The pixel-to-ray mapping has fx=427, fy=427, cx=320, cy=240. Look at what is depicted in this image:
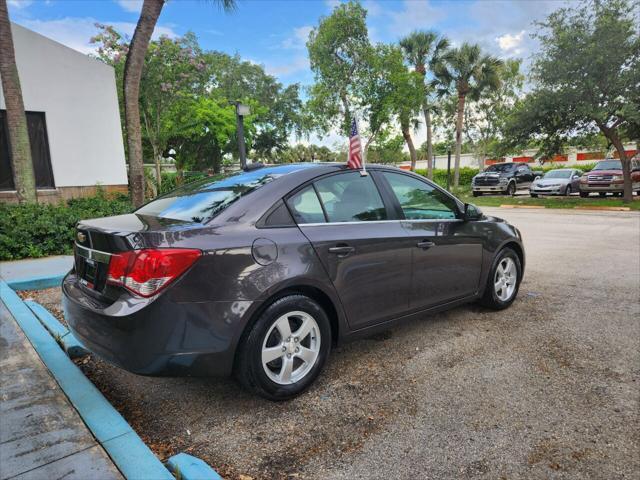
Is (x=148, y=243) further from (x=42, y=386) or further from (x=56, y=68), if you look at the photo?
(x=56, y=68)

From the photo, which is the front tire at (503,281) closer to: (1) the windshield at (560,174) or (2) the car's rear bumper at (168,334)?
(2) the car's rear bumper at (168,334)

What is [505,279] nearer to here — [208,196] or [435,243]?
Answer: [435,243]

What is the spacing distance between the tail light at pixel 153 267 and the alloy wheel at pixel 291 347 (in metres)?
0.66

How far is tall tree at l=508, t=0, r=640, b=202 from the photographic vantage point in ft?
49.7

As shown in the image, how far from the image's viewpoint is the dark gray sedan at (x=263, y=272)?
2332 mm

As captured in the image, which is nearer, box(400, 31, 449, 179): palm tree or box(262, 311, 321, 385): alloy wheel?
box(262, 311, 321, 385): alloy wheel

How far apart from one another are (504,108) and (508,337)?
39295 millimetres

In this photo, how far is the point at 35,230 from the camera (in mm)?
6945

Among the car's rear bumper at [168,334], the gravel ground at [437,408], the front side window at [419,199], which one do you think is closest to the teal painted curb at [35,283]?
the gravel ground at [437,408]

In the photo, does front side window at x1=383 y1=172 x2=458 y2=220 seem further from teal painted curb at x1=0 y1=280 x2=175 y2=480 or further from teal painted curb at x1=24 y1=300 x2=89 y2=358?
teal painted curb at x1=24 y1=300 x2=89 y2=358

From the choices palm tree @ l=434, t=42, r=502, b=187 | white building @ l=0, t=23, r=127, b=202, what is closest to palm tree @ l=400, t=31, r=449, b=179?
palm tree @ l=434, t=42, r=502, b=187

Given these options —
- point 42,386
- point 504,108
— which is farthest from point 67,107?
point 504,108

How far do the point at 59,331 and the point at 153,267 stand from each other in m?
2.07

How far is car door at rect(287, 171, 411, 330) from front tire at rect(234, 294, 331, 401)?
0.28m
